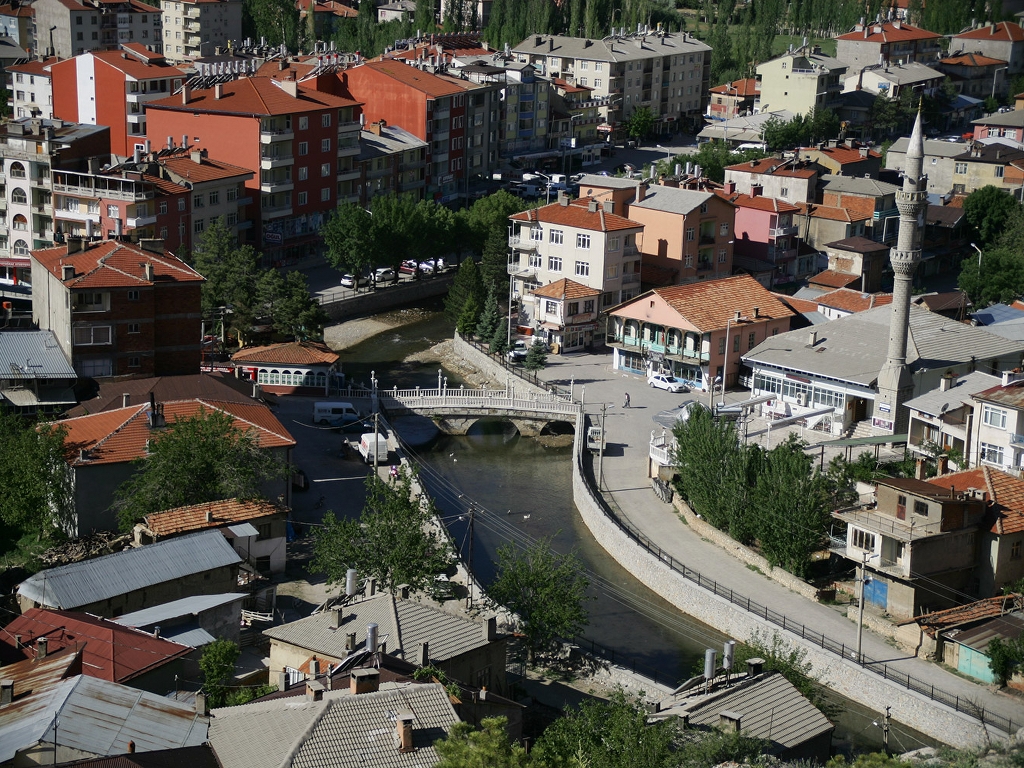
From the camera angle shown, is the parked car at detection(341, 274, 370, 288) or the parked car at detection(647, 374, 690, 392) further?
the parked car at detection(341, 274, 370, 288)

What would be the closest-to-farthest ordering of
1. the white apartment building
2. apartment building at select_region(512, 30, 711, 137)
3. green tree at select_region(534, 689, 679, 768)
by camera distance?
green tree at select_region(534, 689, 679, 768) → the white apartment building → apartment building at select_region(512, 30, 711, 137)

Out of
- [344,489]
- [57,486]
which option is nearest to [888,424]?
[344,489]

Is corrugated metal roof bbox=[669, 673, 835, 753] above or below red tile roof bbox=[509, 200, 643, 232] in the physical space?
below

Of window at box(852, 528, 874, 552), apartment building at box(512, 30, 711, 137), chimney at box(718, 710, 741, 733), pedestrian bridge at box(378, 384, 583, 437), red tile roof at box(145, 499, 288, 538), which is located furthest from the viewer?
apartment building at box(512, 30, 711, 137)

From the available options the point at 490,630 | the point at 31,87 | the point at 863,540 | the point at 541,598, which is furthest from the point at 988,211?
the point at 31,87

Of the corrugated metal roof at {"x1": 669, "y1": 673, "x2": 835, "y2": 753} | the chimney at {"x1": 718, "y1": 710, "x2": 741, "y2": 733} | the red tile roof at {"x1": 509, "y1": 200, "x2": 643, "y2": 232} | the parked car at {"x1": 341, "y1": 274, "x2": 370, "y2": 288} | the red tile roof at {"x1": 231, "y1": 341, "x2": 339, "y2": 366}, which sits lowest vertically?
the parked car at {"x1": 341, "y1": 274, "x2": 370, "y2": 288}

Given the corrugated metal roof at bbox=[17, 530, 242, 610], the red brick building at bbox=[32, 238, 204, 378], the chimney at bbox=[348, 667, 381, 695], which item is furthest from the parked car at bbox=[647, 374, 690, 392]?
the chimney at bbox=[348, 667, 381, 695]

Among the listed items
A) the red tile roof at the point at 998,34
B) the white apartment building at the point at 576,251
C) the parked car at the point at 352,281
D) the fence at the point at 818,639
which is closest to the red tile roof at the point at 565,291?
the white apartment building at the point at 576,251

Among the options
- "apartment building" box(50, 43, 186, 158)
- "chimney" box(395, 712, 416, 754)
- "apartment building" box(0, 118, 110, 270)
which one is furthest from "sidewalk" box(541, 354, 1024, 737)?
"apartment building" box(50, 43, 186, 158)

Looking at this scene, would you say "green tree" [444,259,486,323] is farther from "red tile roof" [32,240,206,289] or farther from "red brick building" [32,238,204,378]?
"red brick building" [32,238,204,378]
